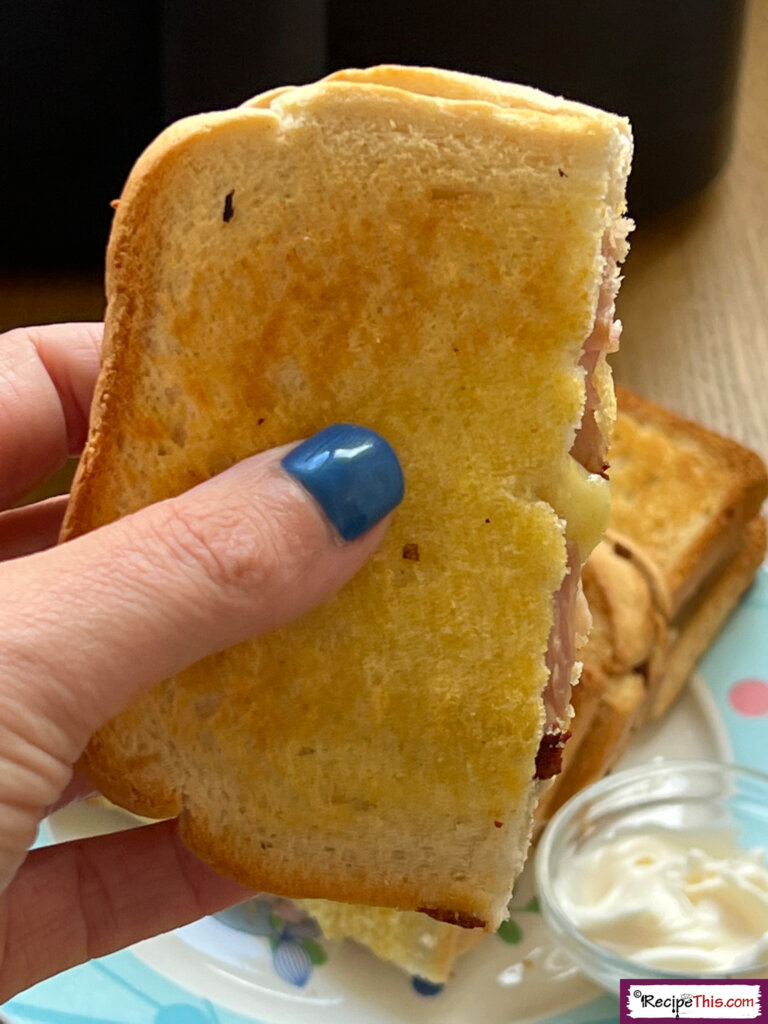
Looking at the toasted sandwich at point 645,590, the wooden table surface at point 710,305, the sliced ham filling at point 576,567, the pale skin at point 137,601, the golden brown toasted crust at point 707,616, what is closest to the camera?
the pale skin at point 137,601

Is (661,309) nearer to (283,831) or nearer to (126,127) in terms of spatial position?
(126,127)

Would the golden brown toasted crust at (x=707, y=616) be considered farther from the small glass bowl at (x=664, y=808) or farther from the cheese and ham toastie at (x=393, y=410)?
the cheese and ham toastie at (x=393, y=410)

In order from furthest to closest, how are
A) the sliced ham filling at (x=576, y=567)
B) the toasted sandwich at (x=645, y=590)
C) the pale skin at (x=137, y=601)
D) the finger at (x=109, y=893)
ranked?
the toasted sandwich at (x=645, y=590) → the finger at (x=109, y=893) → the sliced ham filling at (x=576, y=567) → the pale skin at (x=137, y=601)

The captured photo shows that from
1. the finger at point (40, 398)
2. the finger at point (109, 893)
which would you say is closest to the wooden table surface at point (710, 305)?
the finger at point (40, 398)

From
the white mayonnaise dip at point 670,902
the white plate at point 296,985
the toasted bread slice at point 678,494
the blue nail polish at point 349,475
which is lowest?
the white plate at point 296,985

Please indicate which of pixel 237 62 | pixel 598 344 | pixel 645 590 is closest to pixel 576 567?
pixel 598 344

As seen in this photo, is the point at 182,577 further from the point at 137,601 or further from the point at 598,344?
the point at 598,344

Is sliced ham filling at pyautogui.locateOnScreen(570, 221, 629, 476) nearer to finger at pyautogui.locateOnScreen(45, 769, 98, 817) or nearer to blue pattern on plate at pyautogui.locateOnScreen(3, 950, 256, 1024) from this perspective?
finger at pyautogui.locateOnScreen(45, 769, 98, 817)

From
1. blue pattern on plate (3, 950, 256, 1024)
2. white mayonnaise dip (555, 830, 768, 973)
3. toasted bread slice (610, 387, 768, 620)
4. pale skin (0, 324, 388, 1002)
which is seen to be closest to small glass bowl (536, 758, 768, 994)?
white mayonnaise dip (555, 830, 768, 973)
